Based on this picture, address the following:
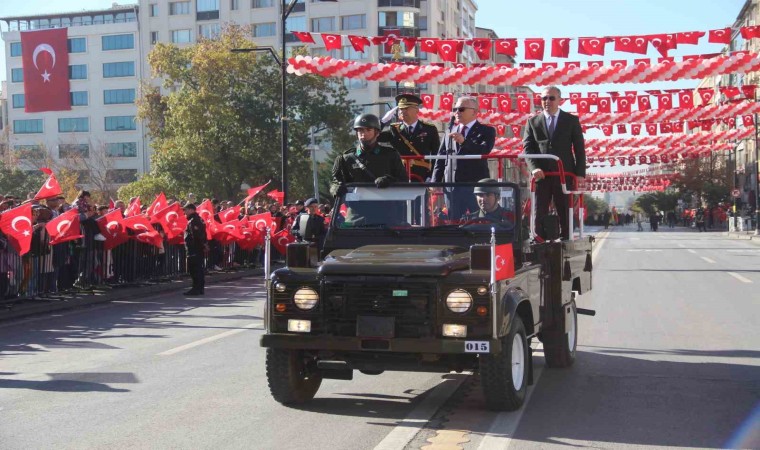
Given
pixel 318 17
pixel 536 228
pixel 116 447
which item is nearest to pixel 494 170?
pixel 536 228

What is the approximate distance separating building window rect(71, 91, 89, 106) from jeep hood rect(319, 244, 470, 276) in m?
96.7

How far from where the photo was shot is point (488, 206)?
796 centimetres

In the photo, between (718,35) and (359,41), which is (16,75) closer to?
(359,41)

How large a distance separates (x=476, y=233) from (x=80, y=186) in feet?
272

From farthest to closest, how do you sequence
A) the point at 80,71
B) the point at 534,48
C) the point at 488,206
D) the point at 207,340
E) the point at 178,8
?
the point at 80,71, the point at 178,8, the point at 534,48, the point at 207,340, the point at 488,206

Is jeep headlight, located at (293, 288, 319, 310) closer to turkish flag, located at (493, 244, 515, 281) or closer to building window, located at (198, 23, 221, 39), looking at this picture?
turkish flag, located at (493, 244, 515, 281)

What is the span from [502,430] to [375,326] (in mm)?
1140

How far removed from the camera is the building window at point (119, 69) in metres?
96.1

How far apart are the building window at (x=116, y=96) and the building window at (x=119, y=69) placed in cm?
155

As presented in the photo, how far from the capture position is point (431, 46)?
2398 centimetres

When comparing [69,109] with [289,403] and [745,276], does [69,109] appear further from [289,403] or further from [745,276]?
[289,403]

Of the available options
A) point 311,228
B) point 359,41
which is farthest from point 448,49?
point 311,228

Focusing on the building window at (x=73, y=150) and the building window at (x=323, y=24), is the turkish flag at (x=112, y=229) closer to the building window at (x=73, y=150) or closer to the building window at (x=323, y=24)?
the building window at (x=73, y=150)

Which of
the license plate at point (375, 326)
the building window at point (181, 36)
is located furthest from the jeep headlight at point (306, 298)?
the building window at point (181, 36)
